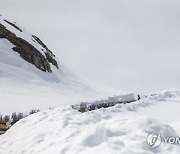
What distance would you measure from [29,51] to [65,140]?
201 ft

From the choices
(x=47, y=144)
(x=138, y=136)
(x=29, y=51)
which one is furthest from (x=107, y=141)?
(x=29, y=51)

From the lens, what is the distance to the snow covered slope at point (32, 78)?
4933 centimetres

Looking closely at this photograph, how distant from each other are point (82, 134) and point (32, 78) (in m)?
53.0

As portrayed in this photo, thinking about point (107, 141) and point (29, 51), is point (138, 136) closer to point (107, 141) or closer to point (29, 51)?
point (107, 141)

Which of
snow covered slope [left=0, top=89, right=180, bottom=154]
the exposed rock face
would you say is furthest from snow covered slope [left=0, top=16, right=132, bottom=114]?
snow covered slope [left=0, top=89, right=180, bottom=154]

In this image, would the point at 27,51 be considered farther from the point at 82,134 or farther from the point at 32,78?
the point at 82,134

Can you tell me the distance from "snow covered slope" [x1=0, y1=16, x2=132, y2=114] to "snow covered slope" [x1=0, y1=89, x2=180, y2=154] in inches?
1190

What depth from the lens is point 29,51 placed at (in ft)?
227

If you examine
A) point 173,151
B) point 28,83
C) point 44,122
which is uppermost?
point 28,83

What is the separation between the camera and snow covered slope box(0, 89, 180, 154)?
7.82 metres

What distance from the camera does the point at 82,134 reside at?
881 cm

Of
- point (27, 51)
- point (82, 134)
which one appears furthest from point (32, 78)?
point (82, 134)

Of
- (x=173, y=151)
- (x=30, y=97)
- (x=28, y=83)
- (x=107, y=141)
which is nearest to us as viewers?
(x=173, y=151)

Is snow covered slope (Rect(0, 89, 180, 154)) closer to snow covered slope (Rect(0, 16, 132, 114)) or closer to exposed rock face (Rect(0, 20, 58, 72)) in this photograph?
snow covered slope (Rect(0, 16, 132, 114))
